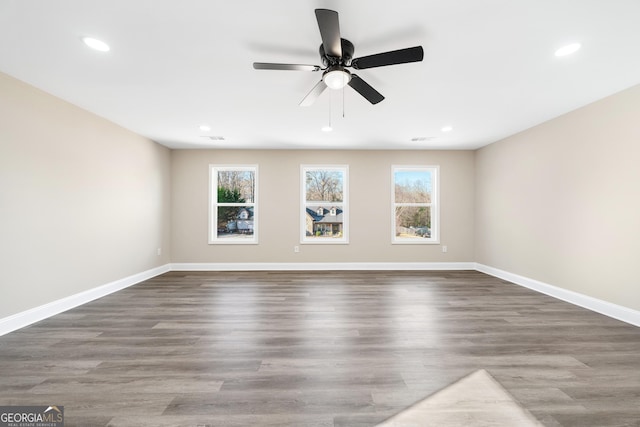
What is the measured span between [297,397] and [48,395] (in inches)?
60.9

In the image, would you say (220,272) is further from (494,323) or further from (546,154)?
Result: (546,154)

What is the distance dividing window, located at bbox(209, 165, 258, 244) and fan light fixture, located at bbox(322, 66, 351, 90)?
3.76m

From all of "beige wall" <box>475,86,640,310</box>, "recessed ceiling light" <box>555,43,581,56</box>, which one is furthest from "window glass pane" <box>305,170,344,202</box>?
"recessed ceiling light" <box>555,43,581,56</box>

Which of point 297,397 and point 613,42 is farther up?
point 613,42

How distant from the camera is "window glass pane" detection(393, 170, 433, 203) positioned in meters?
5.71

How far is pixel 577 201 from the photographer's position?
3.41 m

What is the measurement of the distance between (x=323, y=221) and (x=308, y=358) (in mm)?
3740

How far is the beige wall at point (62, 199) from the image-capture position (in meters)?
2.62

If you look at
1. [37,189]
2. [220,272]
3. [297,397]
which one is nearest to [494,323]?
[297,397]

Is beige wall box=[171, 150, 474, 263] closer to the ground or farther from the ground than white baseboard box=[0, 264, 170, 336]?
farther from the ground

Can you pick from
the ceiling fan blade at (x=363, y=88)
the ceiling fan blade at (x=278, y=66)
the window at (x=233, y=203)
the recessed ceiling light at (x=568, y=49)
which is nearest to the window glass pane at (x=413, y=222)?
the window at (x=233, y=203)

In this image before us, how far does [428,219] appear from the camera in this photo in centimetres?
575

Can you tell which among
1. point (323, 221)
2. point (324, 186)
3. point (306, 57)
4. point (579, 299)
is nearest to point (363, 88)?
point (306, 57)

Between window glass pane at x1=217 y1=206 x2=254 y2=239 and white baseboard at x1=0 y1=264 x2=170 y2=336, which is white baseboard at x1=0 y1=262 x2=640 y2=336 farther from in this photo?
window glass pane at x1=217 y1=206 x2=254 y2=239
